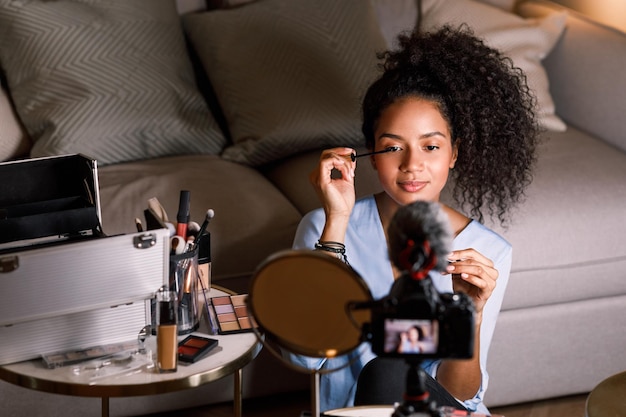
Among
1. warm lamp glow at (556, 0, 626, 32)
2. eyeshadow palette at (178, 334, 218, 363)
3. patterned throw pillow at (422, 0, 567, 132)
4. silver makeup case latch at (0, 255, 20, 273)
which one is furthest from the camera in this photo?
warm lamp glow at (556, 0, 626, 32)

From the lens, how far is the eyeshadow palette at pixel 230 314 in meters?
1.36

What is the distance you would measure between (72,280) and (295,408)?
2.86 feet

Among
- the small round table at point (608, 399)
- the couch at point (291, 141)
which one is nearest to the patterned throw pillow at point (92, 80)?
the couch at point (291, 141)

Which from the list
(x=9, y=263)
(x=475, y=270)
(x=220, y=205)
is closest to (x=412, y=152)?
(x=475, y=270)

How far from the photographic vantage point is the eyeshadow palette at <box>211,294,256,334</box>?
4.47ft

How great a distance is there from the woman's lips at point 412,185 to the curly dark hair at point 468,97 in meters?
0.15

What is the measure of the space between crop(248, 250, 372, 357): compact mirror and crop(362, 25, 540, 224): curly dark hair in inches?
30.2

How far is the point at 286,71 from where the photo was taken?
7.22 ft

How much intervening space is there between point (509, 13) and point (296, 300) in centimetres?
185

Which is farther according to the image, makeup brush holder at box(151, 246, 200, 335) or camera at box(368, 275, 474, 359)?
makeup brush holder at box(151, 246, 200, 335)

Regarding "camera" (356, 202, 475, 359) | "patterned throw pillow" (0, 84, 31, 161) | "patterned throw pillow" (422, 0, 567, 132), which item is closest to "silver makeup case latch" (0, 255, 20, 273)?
"camera" (356, 202, 475, 359)

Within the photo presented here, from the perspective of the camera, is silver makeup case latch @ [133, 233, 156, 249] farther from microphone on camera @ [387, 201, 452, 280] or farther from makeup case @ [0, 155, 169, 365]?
microphone on camera @ [387, 201, 452, 280]

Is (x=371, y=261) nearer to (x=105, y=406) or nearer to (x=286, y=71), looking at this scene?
(x=105, y=406)

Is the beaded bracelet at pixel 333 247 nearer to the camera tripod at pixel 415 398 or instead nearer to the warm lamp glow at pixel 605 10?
the camera tripod at pixel 415 398
